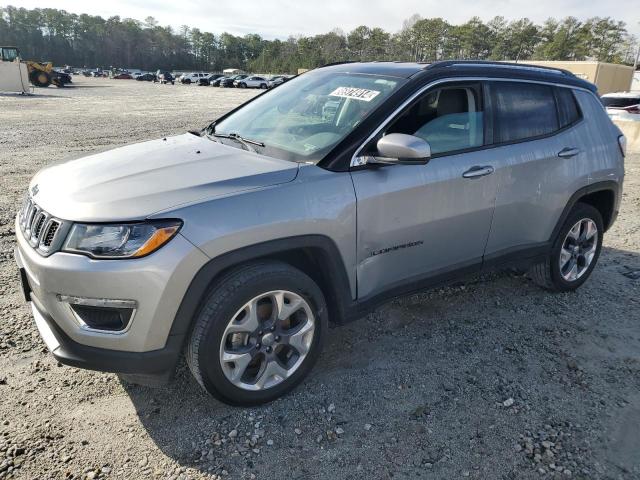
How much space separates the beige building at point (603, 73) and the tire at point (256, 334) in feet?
126

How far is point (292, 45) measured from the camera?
115m

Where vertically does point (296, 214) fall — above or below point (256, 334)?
above

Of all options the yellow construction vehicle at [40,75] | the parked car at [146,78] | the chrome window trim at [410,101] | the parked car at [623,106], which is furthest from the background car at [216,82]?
A: the chrome window trim at [410,101]

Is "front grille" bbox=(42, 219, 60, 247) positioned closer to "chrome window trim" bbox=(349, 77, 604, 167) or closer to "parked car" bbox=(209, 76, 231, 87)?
"chrome window trim" bbox=(349, 77, 604, 167)

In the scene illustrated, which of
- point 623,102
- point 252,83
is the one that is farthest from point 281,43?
point 623,102

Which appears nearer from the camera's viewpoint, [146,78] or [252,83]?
[252,83]

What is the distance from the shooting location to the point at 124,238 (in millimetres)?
2227

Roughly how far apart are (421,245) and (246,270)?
1.18 m

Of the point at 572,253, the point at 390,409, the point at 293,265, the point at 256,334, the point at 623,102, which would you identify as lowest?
the point at 390,409

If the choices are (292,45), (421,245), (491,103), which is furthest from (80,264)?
(292,45)

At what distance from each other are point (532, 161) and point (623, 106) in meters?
12.8

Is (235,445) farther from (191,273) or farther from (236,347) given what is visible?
(191,273)

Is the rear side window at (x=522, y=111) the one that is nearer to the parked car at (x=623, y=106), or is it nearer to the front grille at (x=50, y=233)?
the front grille at (x=50, y=233)

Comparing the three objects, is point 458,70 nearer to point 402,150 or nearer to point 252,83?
point 402,150
